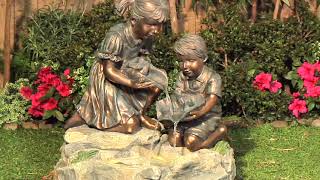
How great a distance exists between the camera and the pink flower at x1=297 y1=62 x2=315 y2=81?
1038 cm

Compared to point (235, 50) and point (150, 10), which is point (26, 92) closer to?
point (235, 50)

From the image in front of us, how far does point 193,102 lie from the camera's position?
7805 millimetres

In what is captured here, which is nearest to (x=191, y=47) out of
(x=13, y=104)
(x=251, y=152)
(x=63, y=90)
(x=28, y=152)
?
(x=251, y=152)

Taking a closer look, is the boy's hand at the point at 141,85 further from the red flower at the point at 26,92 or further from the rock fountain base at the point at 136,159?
the red flower at the point at 26,92

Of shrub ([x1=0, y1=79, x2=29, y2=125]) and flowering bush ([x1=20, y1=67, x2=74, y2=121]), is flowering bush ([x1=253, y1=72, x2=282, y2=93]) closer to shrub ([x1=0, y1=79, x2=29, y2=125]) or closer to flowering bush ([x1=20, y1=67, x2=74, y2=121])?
flowering bush ([x1=20, y1=67, x2=74, y2=121])

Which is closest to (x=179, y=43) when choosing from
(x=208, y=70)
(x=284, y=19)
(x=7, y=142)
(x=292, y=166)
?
(x=208, y=70)

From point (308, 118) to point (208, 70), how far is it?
3.02 m

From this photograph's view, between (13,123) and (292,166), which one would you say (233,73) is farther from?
(13,123)

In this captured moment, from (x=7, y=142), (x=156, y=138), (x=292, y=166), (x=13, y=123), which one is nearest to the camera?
(x=156, y=138)

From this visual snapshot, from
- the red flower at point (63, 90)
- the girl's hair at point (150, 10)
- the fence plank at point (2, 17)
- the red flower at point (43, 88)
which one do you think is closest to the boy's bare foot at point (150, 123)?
the girl's hair at point (150, 10)

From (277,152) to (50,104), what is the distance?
8.90ft

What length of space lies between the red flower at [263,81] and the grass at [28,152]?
2.41m

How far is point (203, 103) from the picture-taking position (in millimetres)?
7781

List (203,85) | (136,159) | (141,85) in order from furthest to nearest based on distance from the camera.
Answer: (203,85)
(141,85)
(136,159)
